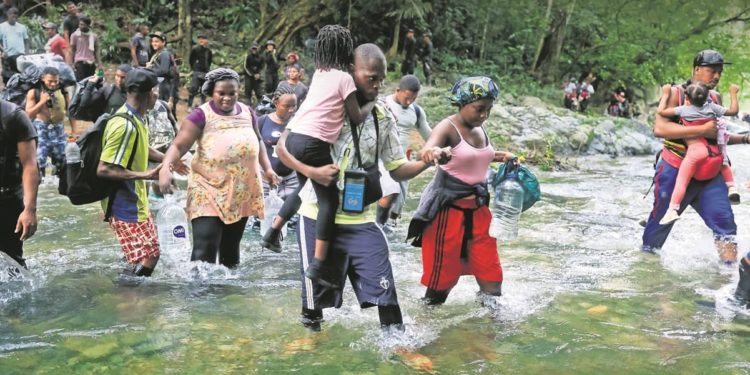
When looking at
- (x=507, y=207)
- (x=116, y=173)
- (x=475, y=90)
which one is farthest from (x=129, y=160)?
(x=507, y=207)

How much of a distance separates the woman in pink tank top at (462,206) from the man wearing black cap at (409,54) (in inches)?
736

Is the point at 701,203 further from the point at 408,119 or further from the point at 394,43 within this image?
the point at 394,43

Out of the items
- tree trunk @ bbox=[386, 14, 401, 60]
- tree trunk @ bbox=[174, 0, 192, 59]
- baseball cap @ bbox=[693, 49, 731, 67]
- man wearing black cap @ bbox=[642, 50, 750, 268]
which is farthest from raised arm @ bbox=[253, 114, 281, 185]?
tree trunk @ bbox=[386, 14, 401, 60]

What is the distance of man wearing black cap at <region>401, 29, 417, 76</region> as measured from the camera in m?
23.3

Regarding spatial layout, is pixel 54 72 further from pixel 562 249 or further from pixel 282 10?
pixel 282 10

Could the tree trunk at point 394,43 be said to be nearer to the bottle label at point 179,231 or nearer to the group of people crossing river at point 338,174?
the group of people crossing river at point 338,174

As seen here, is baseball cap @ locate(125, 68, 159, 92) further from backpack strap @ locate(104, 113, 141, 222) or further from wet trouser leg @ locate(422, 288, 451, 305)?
wet trouser leg @ locate(422, 288, 451, 305)

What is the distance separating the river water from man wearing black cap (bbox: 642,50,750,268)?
495mm

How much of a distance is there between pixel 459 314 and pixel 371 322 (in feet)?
2.33

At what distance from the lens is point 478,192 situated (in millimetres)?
4984

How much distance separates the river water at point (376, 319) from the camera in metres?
4.49

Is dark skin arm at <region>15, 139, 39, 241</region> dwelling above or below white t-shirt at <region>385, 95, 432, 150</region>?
below

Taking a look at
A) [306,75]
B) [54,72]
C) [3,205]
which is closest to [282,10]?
[306,75]

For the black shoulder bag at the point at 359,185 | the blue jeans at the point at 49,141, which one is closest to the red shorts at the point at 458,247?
the black shoulder bag at the point at 359,185
